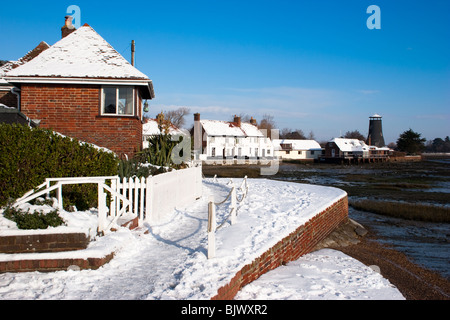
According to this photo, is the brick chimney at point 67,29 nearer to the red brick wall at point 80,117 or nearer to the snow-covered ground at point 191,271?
the red brick wall at point 80,117

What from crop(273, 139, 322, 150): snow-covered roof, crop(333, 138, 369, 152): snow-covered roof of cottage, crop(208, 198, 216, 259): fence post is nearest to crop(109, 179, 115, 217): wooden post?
crop(208, 198, 216, 259): fence post

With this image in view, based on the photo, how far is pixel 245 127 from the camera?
234 ft

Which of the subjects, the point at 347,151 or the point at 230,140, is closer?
the point at 230,140

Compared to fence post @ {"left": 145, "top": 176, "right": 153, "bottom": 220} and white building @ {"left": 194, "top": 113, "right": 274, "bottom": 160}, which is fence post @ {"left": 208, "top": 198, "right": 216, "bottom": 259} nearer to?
fence post @ {"left": 145, "top": 176, "right": 153, "bottom": 220}

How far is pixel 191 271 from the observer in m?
5.88

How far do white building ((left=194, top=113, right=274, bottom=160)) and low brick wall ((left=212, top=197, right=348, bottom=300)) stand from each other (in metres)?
50.0

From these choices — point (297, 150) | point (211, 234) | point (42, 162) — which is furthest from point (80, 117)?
point (297, 150)

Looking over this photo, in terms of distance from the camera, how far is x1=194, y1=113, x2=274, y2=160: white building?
2571 inches

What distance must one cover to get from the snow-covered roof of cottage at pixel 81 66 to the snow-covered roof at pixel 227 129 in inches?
1866

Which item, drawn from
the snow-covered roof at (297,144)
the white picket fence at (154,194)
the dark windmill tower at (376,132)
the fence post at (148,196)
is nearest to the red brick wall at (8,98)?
the white picket fence at (154,194)

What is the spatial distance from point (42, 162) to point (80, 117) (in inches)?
282

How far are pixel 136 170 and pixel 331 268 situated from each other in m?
6.17

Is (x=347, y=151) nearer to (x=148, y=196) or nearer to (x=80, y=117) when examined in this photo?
(x=80, y=117)

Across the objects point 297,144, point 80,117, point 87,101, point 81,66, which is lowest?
point 80,117
